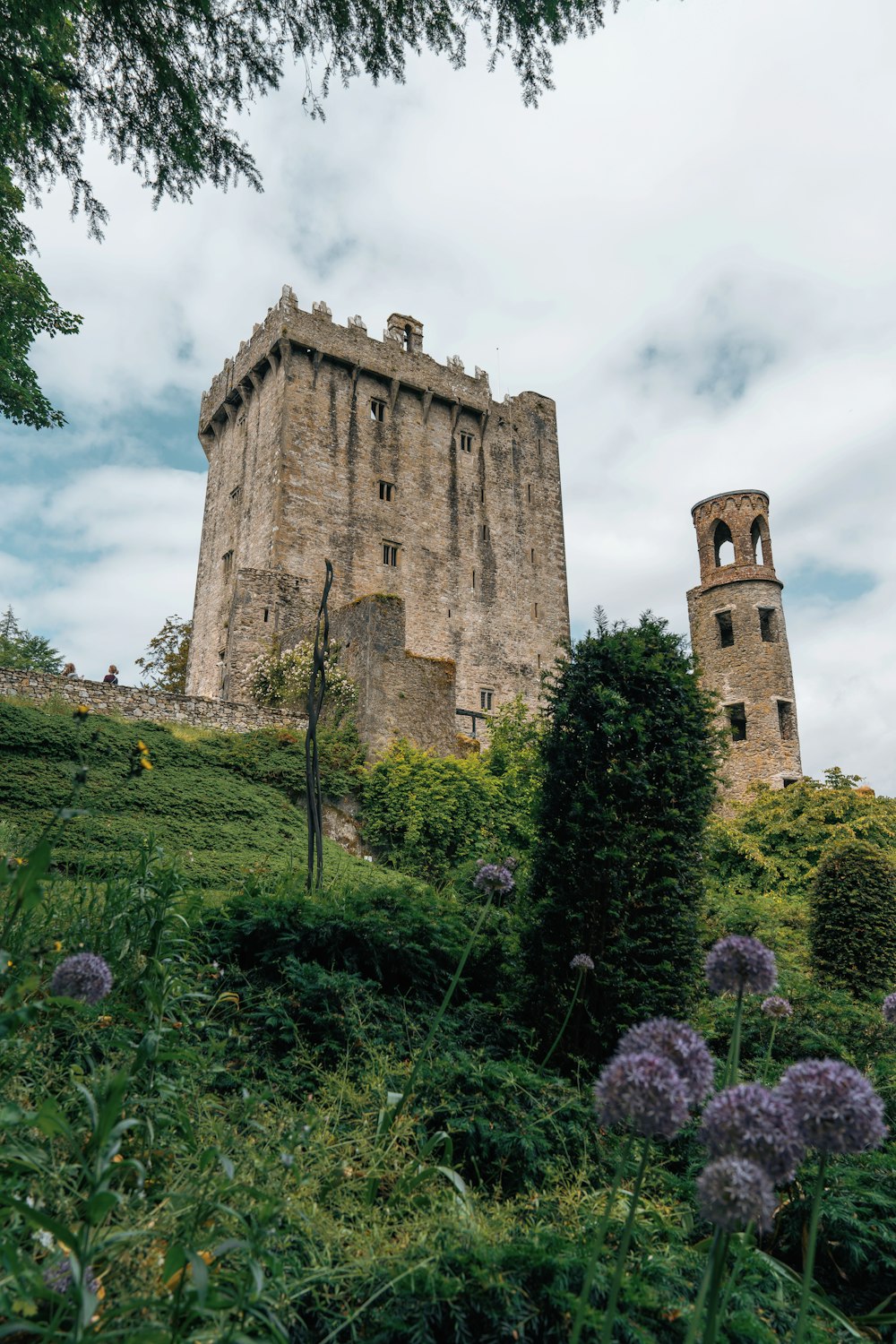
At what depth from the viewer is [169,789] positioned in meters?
12.1

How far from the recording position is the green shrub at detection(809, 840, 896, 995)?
8789 millimetres

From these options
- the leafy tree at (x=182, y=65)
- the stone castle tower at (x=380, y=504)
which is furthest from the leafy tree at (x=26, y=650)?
the leafy tree at (x=182, y=65)

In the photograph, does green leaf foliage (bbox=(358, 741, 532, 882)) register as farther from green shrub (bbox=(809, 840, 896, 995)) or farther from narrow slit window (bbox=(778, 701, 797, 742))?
narrow slit window (bbox=(778, 701, 797, 742))

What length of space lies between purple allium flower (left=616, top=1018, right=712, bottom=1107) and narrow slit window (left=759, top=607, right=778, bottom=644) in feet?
91.5

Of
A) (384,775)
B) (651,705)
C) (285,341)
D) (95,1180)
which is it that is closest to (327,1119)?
(95,1180)

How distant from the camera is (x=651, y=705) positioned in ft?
18.4

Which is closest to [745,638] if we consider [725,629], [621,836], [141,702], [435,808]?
[725,629]

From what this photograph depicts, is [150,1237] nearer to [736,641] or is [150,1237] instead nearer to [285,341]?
[285,341]

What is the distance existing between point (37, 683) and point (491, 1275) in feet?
46.4

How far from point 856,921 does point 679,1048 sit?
844 centimetres

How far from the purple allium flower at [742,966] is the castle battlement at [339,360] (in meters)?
25.9

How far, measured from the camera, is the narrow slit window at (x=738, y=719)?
26.8 m

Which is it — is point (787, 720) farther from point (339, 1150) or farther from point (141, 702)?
point (339, 1150)

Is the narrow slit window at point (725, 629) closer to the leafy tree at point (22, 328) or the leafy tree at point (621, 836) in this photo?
the leafy tree at point (22, 328)
